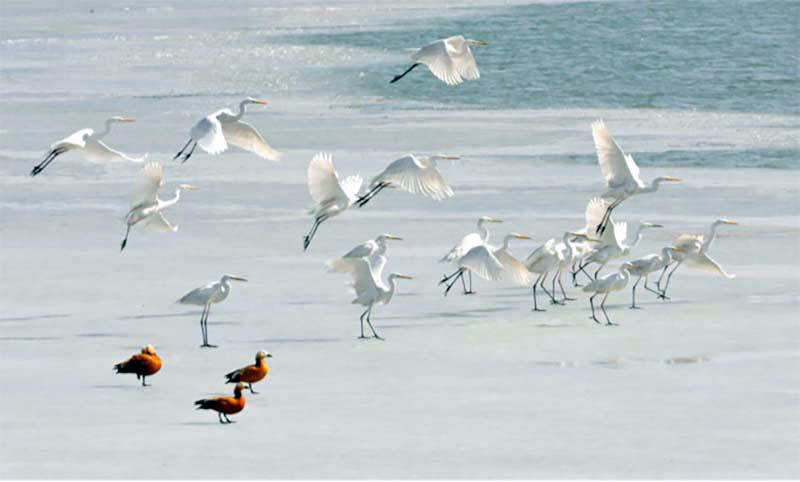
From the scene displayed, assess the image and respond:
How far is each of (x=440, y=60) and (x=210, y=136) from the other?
2.59 metres

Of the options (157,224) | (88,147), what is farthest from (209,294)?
(88,147)

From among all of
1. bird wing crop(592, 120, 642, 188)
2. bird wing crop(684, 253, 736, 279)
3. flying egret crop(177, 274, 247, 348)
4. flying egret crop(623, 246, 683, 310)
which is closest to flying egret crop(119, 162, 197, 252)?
flying egret crop(177, 274, 247, 348)

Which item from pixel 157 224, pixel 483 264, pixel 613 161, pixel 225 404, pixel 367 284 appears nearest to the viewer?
pixel 225 404

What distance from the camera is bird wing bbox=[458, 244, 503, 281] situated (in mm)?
12625

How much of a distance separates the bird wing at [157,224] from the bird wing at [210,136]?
2.84 feet

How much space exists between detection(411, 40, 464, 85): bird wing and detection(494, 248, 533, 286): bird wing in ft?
9.00

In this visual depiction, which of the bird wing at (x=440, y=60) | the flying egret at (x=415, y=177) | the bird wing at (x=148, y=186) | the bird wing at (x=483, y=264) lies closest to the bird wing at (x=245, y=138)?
the bird wing at (x=148, y=186)

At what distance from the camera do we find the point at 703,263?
1355cm

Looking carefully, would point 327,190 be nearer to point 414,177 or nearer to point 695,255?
point 414,177

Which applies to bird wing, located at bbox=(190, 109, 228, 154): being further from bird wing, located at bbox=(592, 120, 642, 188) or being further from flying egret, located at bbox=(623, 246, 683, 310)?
flying egret, located at bbox=(623, 246, 683, 310)

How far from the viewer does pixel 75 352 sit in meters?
11.5

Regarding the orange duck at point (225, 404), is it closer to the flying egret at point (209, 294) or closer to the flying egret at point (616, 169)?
the flying egret at point (209, 294)

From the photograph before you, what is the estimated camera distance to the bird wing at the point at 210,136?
1370 cm

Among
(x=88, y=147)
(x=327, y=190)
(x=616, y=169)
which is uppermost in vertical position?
(x=88, y=147)
